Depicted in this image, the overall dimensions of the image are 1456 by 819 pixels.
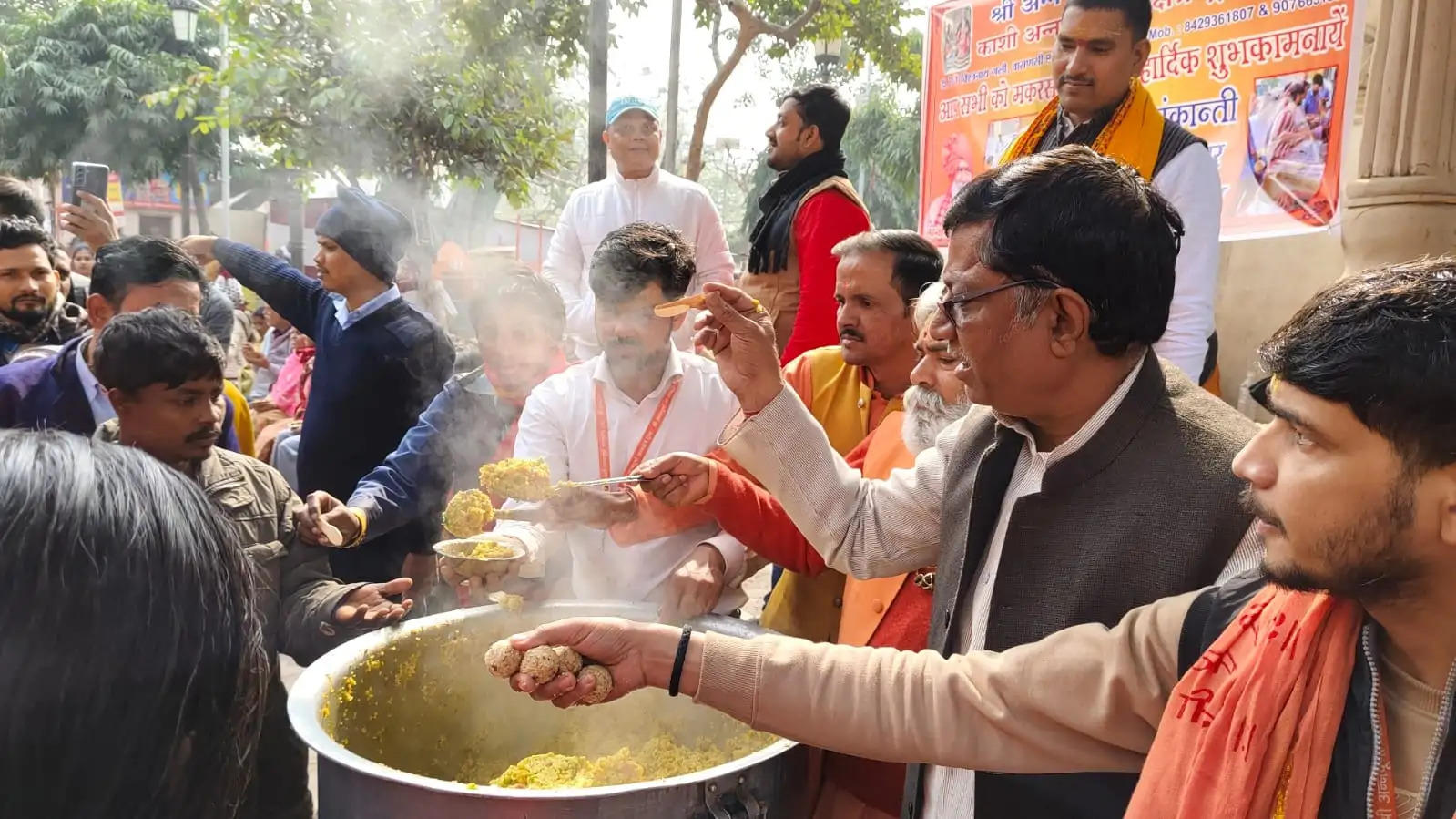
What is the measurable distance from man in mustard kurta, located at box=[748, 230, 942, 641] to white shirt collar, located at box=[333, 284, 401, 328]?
90.3 inches

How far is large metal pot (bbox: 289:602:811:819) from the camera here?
1767mm

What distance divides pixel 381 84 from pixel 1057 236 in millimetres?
7517

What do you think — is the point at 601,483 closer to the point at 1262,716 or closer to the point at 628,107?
the point at 1262,716

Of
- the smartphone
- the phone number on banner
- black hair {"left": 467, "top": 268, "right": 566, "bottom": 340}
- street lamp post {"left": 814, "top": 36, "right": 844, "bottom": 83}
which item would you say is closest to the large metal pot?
black hair {"left": 467, "top": 268, "right": 566, "bottom": 340}

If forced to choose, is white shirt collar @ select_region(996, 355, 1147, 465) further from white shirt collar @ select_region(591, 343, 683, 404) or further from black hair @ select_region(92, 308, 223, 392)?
black hair @ select_region(92, 308, 223, 392)

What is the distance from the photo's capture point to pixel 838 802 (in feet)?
8.11

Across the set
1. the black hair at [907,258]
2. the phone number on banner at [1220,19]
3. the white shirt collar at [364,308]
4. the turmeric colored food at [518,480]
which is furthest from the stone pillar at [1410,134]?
the white shirt collar at [364,308]

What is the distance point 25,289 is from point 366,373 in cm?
139

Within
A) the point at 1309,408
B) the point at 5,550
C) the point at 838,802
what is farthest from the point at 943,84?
the point at 5,550

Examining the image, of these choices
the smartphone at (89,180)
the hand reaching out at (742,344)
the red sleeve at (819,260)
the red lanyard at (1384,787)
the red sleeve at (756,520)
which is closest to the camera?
the red lanyard at (1384,787)

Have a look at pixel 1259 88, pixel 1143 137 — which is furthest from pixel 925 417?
pixel 1259 88

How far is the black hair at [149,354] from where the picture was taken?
107 inches

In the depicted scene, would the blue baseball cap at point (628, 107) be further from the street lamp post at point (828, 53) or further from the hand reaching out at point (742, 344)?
the street lamp post at point (828, 53)

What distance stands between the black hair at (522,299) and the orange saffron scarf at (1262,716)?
3150mm
